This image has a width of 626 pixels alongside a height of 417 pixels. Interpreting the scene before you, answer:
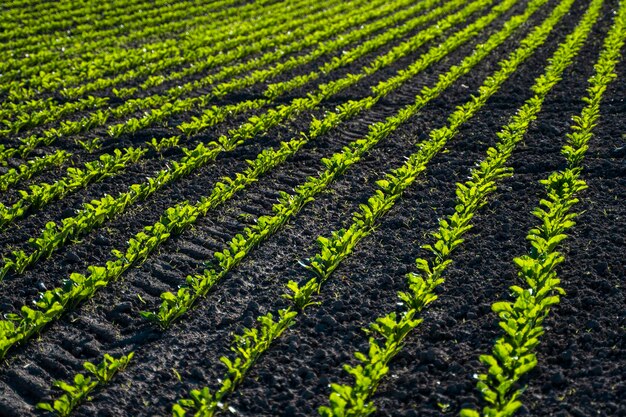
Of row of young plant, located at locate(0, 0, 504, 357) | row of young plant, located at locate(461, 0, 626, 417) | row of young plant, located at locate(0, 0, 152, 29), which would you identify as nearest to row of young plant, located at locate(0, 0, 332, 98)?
row of young plant, located at locate(0, 0, 152, 29)

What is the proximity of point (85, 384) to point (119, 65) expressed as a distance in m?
9.18

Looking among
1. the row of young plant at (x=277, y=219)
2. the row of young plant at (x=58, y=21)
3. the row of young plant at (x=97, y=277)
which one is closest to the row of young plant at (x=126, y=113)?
the row of young plant at (x=97, y=277)

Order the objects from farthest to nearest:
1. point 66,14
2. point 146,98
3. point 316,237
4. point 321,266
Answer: point 66,14
point 146,98
point 316,237
point 321,266

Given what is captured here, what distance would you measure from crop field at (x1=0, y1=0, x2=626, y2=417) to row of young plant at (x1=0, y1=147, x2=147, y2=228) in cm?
3

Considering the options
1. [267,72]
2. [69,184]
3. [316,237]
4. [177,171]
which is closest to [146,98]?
[267,72]

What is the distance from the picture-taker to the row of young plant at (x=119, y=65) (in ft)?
39.0

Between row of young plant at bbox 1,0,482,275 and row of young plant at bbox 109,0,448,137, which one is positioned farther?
row of young plant at bbox 109,0,448,137

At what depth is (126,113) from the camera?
10.6m

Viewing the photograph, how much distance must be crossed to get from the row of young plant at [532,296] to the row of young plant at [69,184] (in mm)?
4337

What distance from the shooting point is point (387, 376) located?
5.06 meters

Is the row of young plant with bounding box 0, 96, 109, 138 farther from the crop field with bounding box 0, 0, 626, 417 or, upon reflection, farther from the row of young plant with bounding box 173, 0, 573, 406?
the row of young plant with bounding box 173, 0, 573, 406

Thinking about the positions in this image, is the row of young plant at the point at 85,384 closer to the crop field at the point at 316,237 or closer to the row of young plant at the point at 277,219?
the crop field at the point at 316,237

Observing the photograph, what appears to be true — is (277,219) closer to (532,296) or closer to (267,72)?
(532,296)

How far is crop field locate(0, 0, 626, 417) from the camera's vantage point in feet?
16.4
